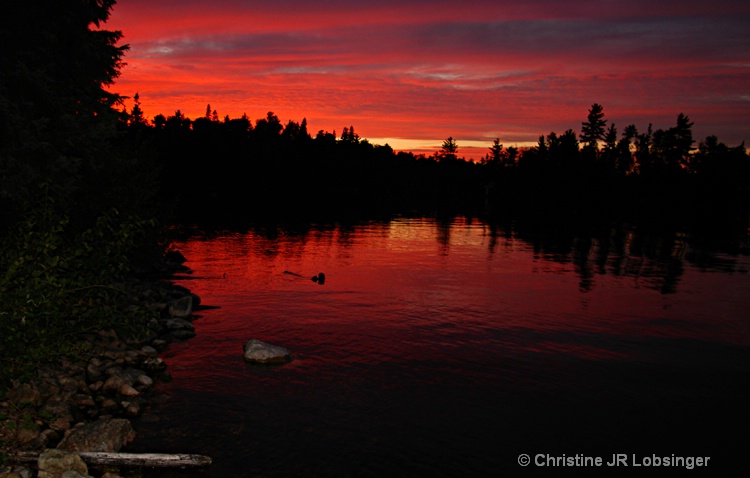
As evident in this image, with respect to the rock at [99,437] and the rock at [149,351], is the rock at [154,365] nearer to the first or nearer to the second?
the rock at [149,351]

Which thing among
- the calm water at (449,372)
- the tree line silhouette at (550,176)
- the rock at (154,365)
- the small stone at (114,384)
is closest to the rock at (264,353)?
the calm water at (449,372)

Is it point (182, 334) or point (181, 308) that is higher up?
point (181, 308)

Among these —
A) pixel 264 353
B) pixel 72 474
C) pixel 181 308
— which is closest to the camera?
pixel 72 474

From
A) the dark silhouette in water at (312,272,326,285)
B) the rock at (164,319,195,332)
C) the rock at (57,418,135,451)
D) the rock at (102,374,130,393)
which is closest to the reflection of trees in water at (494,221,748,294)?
the dark silhouette in water at (312,272,326,285)

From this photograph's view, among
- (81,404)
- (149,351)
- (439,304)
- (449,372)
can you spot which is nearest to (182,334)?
(149,351)

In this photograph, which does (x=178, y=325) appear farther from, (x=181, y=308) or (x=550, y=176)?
(x=550, y=176)

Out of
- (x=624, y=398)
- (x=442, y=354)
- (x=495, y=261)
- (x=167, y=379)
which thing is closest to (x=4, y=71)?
(x=167, y=379)

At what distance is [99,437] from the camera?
1230 cm

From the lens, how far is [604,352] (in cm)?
2233

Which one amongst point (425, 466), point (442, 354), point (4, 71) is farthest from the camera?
point (442, 354)

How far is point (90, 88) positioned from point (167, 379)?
482 inches

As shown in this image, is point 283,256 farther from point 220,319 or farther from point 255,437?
point 255,437

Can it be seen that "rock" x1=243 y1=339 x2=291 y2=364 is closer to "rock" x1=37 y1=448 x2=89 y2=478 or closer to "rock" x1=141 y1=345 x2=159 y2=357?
"rock" x1=141 y1=345 x2=159 y2=357

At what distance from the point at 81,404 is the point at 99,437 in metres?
2.80
